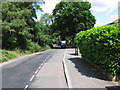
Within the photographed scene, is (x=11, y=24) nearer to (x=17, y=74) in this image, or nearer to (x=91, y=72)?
(x=17, y=74)

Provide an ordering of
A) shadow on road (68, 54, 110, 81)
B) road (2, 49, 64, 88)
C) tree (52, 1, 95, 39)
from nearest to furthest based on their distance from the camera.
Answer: road (2, 49, 64, 88), shadow on road (68, 54, 110, 81), tree (52, 1, 95, 39)

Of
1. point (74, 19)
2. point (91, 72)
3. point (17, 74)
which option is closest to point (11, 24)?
point (17, 74)

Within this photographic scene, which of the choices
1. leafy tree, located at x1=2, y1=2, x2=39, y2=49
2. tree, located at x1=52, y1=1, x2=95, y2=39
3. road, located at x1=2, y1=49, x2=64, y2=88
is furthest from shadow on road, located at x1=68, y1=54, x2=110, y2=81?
tree, located at x1=52, y1=1, x2=95, y2=39

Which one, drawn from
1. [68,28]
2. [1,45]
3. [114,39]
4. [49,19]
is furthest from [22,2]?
[49,19]

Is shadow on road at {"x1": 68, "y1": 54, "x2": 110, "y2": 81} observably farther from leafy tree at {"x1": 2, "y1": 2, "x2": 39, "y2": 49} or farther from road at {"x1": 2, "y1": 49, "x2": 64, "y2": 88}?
leafy tree at {"x1": 2, "y1": 2, "x2": 39, "y2": 49}

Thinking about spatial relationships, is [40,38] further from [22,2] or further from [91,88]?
[91,88]

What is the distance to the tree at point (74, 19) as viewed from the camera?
164 ft

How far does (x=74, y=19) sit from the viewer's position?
4959 centimetres

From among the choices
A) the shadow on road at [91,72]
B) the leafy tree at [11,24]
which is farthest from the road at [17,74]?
the leafy tree at [11,24]

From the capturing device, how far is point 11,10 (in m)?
26.2

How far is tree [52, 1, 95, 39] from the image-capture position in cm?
5012

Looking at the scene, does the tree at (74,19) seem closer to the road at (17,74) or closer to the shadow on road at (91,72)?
the road at (17,74)

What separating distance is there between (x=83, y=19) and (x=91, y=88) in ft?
147

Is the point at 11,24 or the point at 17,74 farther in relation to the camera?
the point at 11,24
